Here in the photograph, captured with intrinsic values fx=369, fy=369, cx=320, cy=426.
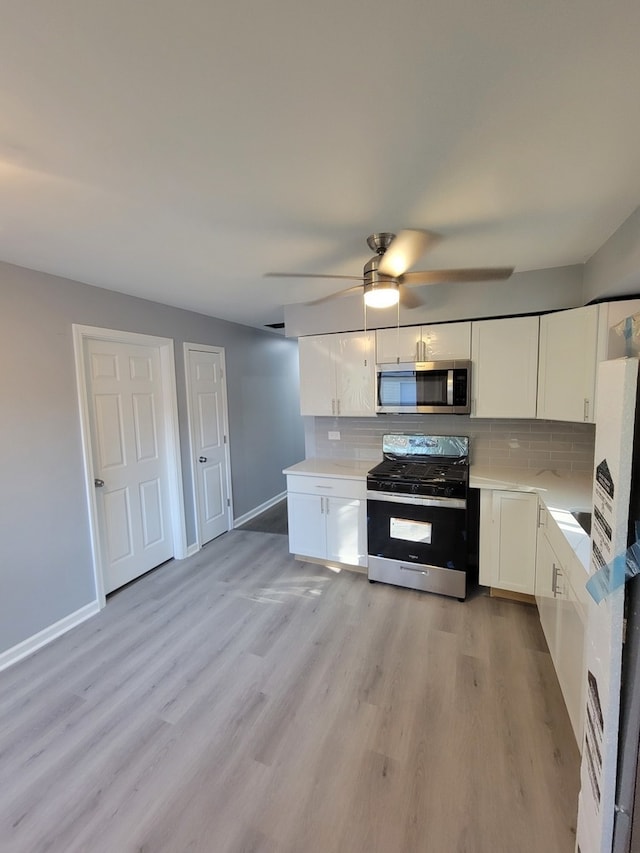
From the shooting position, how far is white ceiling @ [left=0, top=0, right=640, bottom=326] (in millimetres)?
831

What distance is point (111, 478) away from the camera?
297 centimetres

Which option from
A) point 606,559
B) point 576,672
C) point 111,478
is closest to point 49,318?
point 111,478

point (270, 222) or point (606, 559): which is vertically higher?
point (270, 222)

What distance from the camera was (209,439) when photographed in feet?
12.9

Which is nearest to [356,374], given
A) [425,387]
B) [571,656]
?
[425,387]

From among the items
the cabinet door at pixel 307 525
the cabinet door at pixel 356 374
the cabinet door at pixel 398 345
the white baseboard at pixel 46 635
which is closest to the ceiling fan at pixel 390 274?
the cabinet door at pixel 398 345

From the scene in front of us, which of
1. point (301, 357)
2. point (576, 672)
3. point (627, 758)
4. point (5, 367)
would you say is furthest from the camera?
point (301, 357)

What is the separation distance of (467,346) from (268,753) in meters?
2.77

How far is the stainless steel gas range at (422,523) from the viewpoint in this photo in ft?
8.86

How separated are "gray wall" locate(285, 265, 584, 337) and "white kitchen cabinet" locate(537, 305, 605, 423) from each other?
0.59 ft

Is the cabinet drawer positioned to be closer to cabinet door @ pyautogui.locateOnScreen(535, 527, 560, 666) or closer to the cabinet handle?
cabinet door @ pyautogui.locateOnScreen(535, 527, 560, 666)

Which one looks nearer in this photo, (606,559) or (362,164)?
(606,559)

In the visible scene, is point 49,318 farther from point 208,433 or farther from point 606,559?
point 606,559

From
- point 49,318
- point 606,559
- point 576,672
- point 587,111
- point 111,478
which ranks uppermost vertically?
point 587,111
